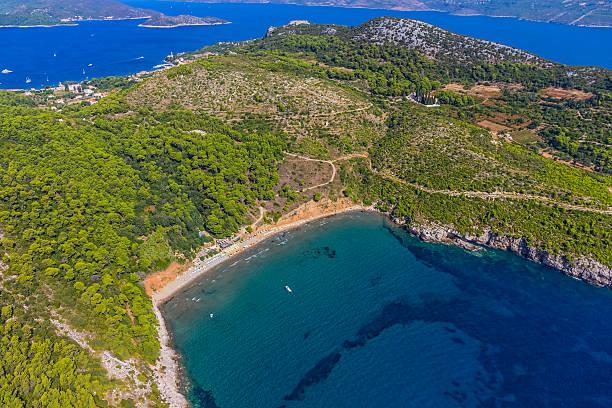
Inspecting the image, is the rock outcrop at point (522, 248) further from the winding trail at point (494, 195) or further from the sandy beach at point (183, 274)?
the sandy beach at point (183, 274)

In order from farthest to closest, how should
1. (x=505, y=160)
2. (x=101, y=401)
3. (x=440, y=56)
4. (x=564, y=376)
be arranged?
1. (x=440, y=56)
2. (x=505, y=160)
3. (x=564, y=376)
4. (x=101, y=401)

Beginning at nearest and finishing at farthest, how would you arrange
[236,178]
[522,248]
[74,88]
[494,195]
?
[522,248]
[494,195]
[236,178]
[74,88]

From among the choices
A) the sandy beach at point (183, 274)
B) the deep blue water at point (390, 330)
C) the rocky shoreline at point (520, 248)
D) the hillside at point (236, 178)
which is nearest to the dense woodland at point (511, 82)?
the hillside at point (236, 178)

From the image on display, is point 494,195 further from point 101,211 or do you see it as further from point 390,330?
point 101,211

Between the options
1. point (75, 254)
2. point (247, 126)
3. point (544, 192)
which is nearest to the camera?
point (75, 254)

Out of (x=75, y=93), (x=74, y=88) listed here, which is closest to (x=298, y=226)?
(x=75, y=93)

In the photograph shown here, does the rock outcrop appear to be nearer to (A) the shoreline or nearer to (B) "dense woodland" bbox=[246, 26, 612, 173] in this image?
(A) the shoreline

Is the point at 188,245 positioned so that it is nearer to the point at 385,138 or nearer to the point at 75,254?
the point at 75,254

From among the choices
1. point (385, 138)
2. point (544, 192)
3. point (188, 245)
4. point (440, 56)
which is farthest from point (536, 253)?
point (440, 56)
